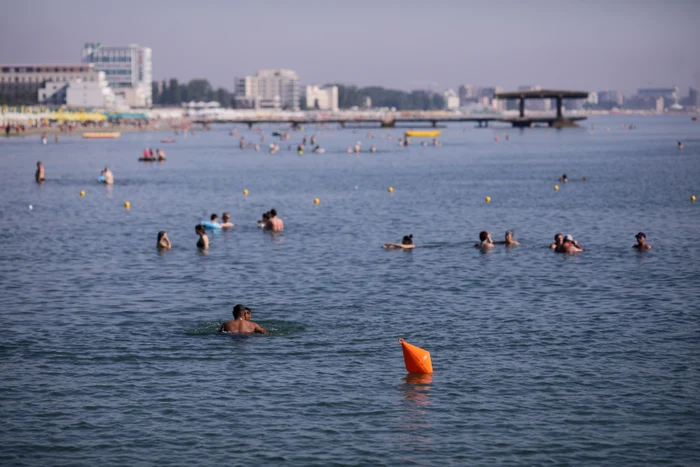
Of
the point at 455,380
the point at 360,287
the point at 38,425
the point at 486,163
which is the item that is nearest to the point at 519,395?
the point at 455,380

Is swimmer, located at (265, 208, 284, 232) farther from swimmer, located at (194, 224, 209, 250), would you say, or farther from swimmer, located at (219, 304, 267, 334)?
swimmer, located at (219, 304, 267, 334)

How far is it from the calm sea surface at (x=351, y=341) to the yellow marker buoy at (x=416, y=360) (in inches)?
10.9

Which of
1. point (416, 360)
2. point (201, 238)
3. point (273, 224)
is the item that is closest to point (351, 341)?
point (416, 360)

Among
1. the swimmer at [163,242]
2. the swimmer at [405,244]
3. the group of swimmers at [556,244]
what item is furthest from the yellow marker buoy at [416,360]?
the swimmer at [163,242]

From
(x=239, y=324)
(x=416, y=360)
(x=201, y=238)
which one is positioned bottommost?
(x=416, y=360)

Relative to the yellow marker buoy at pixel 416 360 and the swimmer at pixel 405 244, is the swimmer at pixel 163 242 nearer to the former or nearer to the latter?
the swimmer at pixel 405 244

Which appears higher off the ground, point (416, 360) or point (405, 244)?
point (405, 244)

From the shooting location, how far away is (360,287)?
110ft

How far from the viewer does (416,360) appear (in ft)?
72.2

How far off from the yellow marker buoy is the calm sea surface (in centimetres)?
28

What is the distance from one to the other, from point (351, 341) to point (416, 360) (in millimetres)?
3770

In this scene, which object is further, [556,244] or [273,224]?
[273,224]

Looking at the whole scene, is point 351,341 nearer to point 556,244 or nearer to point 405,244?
point 405,244

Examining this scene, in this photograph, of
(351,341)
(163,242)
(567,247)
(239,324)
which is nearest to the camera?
(351,341)
